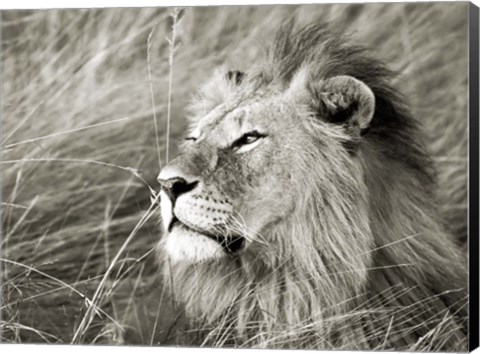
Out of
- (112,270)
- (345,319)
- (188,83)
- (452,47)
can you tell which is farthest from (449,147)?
(112,270)

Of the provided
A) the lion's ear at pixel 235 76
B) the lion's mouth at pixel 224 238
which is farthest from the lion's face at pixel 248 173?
the lion's ear at pixel 235 76

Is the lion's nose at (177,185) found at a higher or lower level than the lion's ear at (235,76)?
lower

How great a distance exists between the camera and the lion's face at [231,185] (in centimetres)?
581

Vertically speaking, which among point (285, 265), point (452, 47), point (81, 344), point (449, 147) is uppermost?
point (452, 47)

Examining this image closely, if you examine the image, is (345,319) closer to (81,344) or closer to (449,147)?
(449,147)

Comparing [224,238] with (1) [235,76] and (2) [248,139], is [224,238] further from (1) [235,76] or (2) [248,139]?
(1) [235,76]

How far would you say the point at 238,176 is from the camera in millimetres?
5887

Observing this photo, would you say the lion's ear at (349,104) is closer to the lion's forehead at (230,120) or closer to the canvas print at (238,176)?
the canvas print at (238,176)

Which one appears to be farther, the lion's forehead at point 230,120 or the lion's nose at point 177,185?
the lion's forehead at point 230,120

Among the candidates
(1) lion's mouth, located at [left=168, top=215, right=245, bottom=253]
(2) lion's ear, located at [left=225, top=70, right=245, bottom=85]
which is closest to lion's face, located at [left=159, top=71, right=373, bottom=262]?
(1) lion's mouth, located at [left=168, top=215, right=245, bottom=253]

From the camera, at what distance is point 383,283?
6.03 meters

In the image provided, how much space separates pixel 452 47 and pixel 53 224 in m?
2.19

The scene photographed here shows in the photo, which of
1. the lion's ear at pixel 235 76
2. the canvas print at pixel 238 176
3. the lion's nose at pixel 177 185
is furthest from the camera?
the lion's ear at pixel 235 76

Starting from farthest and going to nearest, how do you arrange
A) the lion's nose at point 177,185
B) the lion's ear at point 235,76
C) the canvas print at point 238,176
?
1. the lion's ear at point 235,76
2. the canvas print at point 238,176
3. the lion's nose at point 177,185
